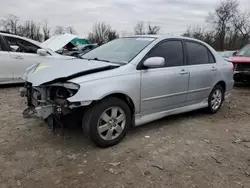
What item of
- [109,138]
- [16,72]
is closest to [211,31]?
[16,72]

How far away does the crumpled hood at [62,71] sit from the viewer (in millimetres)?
3204

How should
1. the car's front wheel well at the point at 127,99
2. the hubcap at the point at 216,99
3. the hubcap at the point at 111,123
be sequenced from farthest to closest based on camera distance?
the hubcap at the point at 216,99
the car's front wheel well at the point at 127,99
the hubcap at the point at 111,123

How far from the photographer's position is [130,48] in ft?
13.5

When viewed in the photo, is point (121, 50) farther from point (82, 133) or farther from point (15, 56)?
point (15, 56)

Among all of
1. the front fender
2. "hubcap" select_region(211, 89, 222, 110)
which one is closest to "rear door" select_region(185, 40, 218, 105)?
"hubcap" select_region(211, 89, 222, 110)

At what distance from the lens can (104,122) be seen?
133 inches

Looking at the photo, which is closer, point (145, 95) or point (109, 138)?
point (109, 138)

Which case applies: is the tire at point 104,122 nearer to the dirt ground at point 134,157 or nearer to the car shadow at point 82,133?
the dirt ground at point 134,157

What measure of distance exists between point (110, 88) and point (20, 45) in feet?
17.0

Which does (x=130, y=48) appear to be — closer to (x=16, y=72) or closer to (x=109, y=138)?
(x=109, y=138)

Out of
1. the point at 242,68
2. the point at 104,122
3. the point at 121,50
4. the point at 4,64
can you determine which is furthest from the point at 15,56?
the point at 242,68

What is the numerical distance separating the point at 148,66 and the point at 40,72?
1538 mm

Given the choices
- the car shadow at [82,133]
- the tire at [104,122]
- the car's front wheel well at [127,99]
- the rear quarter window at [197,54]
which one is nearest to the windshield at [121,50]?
the car's front wheel well at [127,99]

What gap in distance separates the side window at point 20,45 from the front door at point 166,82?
187 inches
